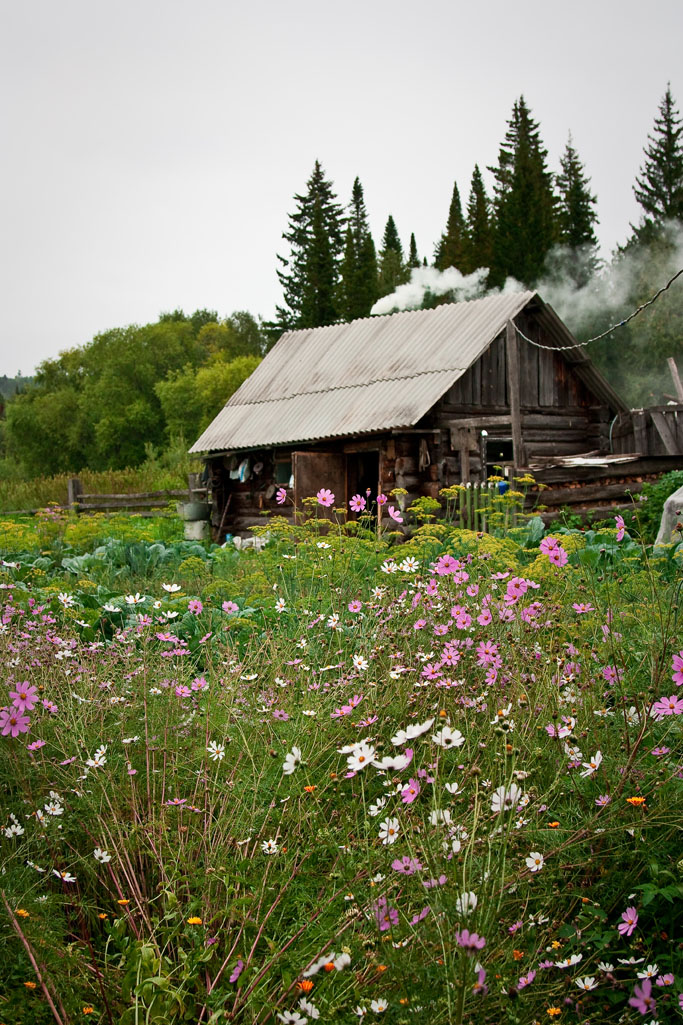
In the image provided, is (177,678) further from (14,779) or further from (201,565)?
(201,565)

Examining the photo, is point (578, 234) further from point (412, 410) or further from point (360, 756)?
point (360, 756)

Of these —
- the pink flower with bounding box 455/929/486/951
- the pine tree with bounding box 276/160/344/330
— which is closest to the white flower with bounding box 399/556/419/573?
the pink flower with bounding box 455/929/486/951

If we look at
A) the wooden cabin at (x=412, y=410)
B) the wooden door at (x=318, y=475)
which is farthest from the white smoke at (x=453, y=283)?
the wooden door at (x=318, y=475)

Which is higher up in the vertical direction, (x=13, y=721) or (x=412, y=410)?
(x=412, y=410)

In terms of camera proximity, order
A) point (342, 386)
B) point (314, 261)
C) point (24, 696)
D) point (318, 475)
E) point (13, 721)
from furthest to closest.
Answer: point (314, 261)
point (342, 386)
point (318, 475)
point (24, 696)
point (13, 721)

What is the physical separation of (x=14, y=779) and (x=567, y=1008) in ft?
6.20

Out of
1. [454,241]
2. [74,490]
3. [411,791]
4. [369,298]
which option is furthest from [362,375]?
[454,241]

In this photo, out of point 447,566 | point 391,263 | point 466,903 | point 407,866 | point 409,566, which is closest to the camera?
point 466,903

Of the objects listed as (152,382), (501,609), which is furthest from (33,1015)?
(152,382)

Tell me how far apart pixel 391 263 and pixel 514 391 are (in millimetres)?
46101

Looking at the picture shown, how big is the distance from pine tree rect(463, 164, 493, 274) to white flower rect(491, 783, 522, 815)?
44.9 m

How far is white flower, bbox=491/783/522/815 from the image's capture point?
2.37 metres

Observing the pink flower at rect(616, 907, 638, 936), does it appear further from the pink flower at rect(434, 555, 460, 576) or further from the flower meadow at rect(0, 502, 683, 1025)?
the pink flower at rect(434, 555, 460, 576)

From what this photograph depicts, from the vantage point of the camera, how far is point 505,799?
7.95ft
